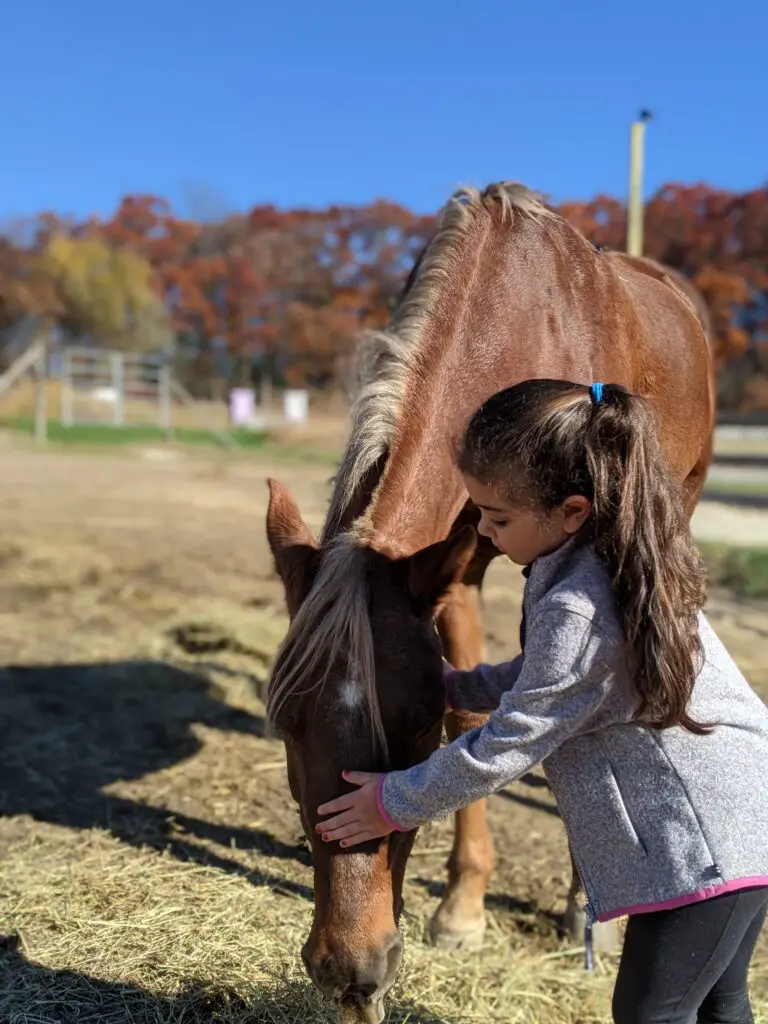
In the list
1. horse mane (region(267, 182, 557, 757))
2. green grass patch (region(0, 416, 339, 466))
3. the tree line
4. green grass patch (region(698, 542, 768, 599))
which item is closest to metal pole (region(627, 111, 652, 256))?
green grass patch (region(698, 542, 768, 599))

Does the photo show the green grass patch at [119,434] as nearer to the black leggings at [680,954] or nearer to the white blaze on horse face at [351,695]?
the white blaze on horse face at [351,695]

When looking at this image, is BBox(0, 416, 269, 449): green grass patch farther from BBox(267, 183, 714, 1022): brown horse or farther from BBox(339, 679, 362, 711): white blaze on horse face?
BBox(339, 679, 362, 711): white blaze on horse face

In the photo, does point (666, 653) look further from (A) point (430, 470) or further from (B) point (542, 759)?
(A) point (430, 470)

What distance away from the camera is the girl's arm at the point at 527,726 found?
165cm

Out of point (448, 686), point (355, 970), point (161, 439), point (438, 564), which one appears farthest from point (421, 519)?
point (161, 439)

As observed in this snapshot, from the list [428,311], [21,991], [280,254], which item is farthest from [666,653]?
[280,254]

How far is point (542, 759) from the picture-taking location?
68.3 inches

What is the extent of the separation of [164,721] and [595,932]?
2564 millimetres

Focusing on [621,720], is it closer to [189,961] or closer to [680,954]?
[680,954]

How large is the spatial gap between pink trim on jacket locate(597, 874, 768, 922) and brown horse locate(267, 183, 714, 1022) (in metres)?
0.52

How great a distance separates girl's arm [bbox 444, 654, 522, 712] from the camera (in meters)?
2.11

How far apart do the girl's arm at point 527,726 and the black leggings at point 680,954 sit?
1.35ft

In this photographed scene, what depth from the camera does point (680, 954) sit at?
1.71m

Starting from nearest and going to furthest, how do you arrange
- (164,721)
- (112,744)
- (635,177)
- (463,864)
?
1. (463,864)
2. (112,744)
3. (164,721)
4. (635,177)
